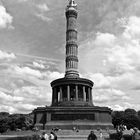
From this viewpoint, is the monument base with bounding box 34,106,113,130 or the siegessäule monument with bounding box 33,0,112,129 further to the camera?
the siegessäule monument with bounding box 33,0,112,129

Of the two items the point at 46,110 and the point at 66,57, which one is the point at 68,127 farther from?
the point at 66,57

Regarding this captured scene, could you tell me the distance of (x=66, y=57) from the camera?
2120 inches

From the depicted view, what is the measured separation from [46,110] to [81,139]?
17065 millimetres

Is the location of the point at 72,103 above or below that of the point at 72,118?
above

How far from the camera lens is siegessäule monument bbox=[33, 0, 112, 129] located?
4066cm

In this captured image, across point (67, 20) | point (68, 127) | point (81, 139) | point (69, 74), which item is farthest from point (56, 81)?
point (81, 139)

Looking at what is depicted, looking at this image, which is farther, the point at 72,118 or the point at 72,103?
the point at 72,103

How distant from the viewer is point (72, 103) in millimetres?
45625

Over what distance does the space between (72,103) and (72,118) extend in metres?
4.96

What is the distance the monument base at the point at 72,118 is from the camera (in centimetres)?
4000

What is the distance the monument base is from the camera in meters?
40.0

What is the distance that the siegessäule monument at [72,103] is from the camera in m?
40.7

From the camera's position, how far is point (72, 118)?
41094mm

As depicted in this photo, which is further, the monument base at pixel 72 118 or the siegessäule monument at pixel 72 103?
the siegessäule monument at pixel 72 103
